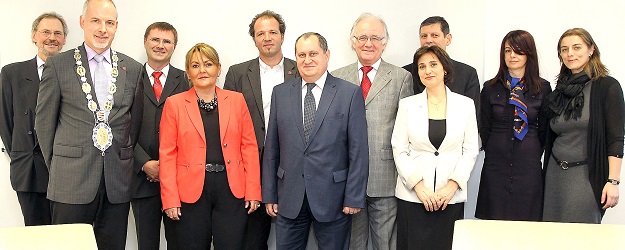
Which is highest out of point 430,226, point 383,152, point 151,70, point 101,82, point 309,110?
point 151,70

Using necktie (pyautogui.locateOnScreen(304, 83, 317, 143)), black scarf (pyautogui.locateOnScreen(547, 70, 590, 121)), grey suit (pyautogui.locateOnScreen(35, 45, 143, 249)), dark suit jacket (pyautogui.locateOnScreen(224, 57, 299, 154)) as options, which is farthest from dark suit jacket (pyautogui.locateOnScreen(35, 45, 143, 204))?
black scarf (pyautogui.locateOnScreen(547, 70, 590, 121))

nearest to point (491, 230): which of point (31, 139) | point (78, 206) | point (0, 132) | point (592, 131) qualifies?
point (592, 131)

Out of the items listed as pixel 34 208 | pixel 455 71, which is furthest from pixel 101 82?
pixel 455 71

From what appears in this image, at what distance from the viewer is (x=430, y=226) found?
10.8ft

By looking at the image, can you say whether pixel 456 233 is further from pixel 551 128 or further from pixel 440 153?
pixel 551 128

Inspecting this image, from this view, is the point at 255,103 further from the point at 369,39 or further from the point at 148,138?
the point at 369,39

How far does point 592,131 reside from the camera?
11.0 ft

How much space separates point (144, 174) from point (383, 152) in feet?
5.04

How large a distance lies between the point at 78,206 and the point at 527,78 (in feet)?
8.95

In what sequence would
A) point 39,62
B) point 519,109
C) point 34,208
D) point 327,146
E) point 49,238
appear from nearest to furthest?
point 49,238 < point 327,146 < point 519,109 < point 34,208 < point 39,62

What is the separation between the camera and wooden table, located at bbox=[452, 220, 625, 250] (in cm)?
205

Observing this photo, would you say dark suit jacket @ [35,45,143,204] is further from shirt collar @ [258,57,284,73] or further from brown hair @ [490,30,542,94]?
brown hair @ [490,30,542,94]

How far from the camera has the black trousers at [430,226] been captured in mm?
3279

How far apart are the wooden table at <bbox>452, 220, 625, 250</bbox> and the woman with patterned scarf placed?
1.30 m
